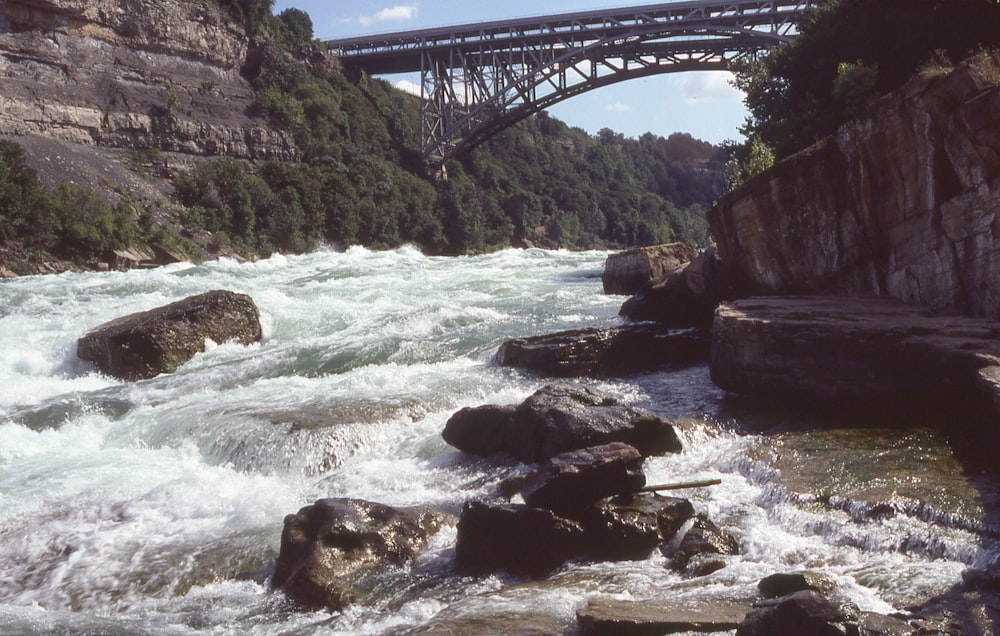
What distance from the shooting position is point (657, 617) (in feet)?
12.7

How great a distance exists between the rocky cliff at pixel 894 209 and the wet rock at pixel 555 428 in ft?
13.1

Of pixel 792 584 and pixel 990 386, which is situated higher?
pixel 990 386

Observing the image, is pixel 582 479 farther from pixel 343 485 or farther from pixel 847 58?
pixel 847 58

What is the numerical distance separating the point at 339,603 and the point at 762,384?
538 cm

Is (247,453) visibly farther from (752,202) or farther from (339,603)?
(752,202)

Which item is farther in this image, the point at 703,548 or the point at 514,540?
the point at 514,540

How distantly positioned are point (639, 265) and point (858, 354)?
10.4 meters

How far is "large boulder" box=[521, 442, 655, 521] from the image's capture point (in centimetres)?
522

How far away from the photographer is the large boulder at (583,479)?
522 cm

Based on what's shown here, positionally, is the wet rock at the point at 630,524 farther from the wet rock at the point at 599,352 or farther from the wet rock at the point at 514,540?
the wet rock at the point at 599,352

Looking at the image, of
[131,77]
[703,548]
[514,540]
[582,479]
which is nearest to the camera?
[703,548]

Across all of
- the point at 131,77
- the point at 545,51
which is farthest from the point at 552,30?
the point at 131,77

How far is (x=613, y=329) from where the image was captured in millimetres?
10719

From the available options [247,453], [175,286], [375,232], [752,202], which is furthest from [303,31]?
[247,453]
